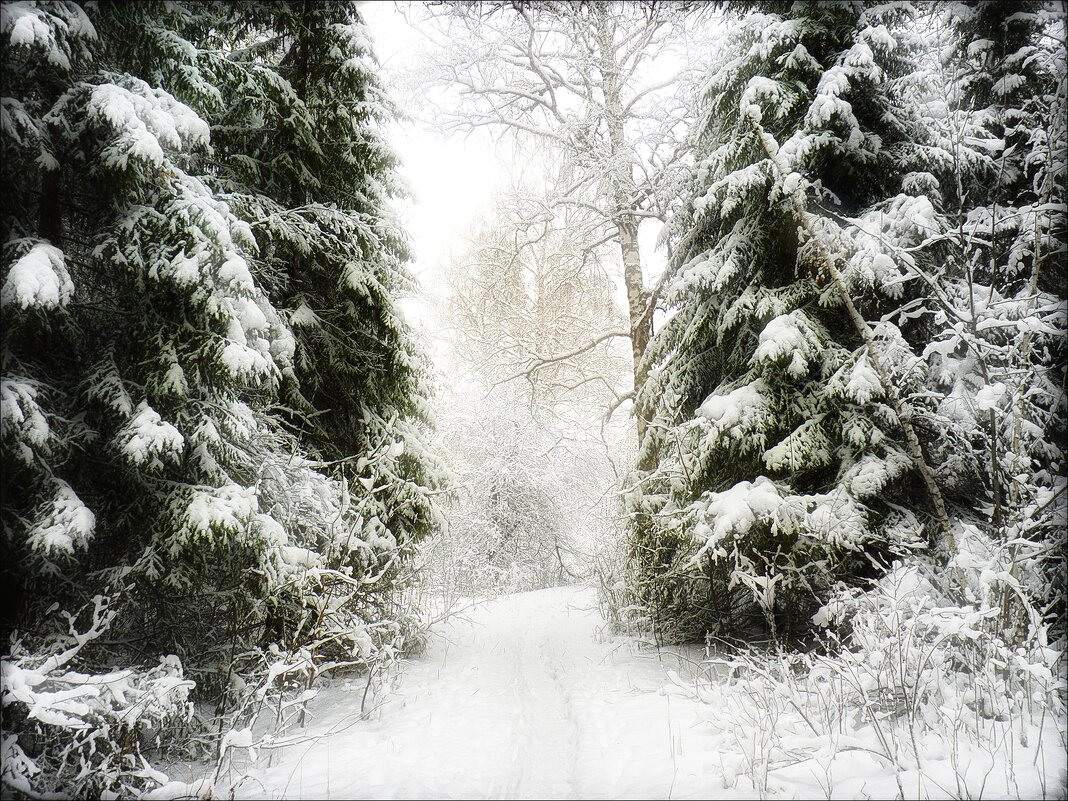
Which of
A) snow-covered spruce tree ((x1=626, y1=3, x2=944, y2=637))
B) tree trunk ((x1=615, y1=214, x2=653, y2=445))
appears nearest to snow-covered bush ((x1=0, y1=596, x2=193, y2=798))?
snow-covered spruce tree ((x1=626, y1=3, x2=944, y2=637))

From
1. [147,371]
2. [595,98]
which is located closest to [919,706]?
[147,371]

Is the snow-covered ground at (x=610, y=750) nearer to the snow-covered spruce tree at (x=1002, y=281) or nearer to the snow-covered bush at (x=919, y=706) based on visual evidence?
the snow-covered bush at (x=919, y=706)

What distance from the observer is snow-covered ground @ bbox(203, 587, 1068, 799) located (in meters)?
3.07

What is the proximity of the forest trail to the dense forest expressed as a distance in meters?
0.12

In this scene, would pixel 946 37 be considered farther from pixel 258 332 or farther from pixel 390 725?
pixel 390 725

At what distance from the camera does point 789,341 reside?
532 cm

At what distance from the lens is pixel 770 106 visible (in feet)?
19.4

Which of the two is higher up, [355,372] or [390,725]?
[355,372]

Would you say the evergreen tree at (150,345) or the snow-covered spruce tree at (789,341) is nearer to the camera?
the evergreen tree at (150,345)

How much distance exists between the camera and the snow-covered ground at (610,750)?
10.1ft

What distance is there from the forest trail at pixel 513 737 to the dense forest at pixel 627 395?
12 centimetres

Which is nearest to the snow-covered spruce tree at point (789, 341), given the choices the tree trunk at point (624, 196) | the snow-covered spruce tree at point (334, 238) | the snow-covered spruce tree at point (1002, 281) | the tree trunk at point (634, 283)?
the snow-covered spruce tree at point (1002, 281)

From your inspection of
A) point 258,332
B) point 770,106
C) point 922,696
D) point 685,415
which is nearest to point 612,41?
point 770,106

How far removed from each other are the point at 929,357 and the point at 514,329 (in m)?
8.12
